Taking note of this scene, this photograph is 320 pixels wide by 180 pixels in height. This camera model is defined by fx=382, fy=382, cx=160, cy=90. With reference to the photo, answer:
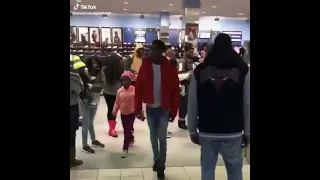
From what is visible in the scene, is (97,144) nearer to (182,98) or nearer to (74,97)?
(74,97)

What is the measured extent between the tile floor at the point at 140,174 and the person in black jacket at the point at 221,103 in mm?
1455

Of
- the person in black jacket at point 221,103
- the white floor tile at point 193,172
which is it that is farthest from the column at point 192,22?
the person in black jacket at point 221,103

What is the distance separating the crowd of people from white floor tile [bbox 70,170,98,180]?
0.79 ft

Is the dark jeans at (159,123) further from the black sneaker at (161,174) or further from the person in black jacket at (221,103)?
the person in black jacket at (221,103)

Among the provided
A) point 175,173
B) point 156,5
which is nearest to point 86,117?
point 175,173

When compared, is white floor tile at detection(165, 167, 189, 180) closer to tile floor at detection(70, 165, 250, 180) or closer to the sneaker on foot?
tile floor at detection(70, 165, 250, 180)

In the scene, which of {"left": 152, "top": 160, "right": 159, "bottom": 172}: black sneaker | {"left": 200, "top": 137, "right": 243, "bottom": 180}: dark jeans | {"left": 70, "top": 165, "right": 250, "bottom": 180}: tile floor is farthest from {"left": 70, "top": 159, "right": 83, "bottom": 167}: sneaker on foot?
{"left": 200, "top": 137, "right": 243, "bottom": 180}: dark jeans

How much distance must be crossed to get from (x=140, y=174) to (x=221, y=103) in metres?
1.98

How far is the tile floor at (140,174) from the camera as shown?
4.48 metres

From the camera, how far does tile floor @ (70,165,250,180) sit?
14.7 ft

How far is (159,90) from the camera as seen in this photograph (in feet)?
13.9
